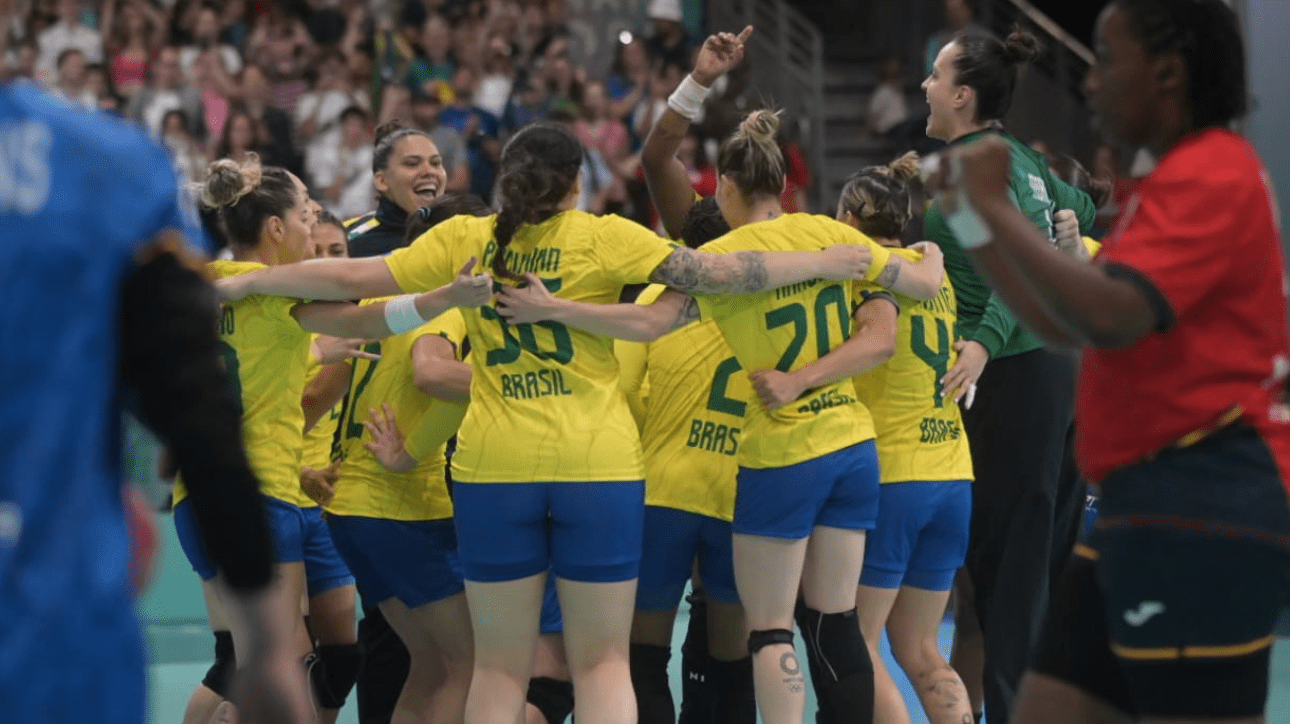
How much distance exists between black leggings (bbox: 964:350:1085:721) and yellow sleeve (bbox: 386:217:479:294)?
6.58 ft

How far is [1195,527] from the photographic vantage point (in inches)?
108

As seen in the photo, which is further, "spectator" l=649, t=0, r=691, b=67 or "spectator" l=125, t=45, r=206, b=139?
"spectator" l=649, t=0, r=691, b=67

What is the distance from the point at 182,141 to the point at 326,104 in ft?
4.21

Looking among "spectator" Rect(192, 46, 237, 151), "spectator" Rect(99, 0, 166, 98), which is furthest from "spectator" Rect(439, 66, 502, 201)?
"spectator" Rect(99, 0, 166, 98)

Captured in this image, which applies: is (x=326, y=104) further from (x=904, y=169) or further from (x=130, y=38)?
(x=904, y=169)

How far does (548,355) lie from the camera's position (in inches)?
180

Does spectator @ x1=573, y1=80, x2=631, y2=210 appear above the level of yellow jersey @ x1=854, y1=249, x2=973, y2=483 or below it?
above

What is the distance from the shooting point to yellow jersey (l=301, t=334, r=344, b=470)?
18.5ft

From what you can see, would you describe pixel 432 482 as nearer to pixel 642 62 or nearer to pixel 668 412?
pixel 668 412

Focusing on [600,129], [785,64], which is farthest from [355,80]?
[785,64]

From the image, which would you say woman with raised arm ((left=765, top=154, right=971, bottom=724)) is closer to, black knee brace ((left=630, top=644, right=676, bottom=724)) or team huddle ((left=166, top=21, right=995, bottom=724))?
team huddle ((left=166, top=21, right=995, bottom=724))

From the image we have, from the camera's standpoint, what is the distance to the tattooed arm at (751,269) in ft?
15.1

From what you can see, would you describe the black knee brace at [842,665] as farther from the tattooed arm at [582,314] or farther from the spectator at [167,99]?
the spectator at [167,99]

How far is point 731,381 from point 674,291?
0.60m
